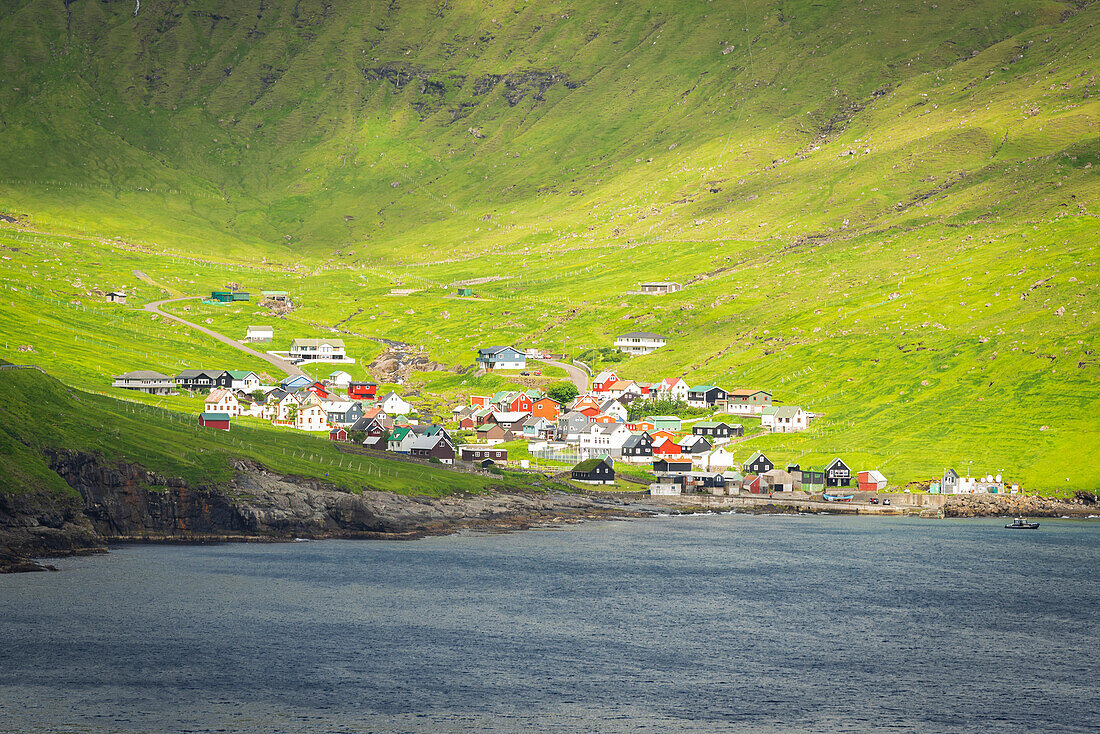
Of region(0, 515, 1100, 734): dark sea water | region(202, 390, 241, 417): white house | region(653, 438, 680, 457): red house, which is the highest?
region(202, 390, 241, 417): white house

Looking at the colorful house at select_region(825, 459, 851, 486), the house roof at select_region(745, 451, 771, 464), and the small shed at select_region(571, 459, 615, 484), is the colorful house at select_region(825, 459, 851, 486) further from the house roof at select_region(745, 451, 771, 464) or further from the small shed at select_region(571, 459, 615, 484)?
the small shed at select_region(571, 459, 615, 484)

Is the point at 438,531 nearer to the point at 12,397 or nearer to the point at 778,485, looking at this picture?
the point at 12,397

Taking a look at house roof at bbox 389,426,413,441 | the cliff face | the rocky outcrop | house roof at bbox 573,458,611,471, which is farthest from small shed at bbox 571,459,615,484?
the rocky outcrop

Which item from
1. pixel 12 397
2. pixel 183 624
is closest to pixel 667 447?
pixel 12 397

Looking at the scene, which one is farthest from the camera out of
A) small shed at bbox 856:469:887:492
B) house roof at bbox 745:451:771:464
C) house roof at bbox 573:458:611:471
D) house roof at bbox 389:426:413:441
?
house roof at bbox 745:451:771:464

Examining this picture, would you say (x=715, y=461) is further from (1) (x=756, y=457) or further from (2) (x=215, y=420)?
(2) (x=215, y=420)

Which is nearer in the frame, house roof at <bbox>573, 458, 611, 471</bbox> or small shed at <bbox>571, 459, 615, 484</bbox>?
small shed at <bbox>571, 459, 615, 484</bbox>

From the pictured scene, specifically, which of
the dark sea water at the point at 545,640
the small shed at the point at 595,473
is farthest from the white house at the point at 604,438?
the dark sea water at the point at 545,640
